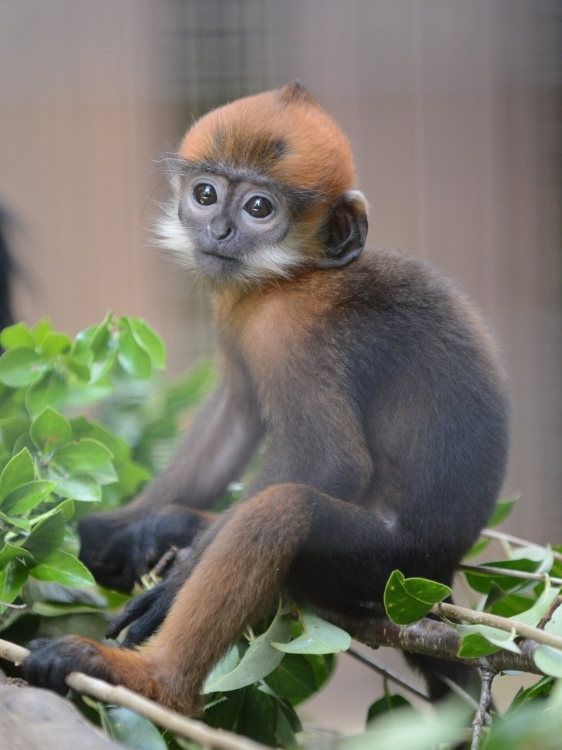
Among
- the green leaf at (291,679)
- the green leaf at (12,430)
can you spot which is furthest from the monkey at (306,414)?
the green leaf at (12,430)

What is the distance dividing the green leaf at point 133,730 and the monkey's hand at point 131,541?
0.41 m

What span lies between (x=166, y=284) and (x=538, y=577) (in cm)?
92

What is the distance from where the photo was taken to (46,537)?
1.06m

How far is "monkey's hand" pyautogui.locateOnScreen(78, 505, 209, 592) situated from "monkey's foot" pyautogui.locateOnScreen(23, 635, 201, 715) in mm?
296

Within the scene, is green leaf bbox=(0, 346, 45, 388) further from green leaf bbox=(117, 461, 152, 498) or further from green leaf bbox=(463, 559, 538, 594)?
green leaf bbox=(463, 559, 538, 594)

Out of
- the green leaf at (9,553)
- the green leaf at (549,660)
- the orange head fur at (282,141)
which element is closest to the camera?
the green leaf at (549,660)

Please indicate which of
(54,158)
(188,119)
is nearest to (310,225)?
(188,119)

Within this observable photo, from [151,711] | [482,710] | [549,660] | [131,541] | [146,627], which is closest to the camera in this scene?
[151,711]

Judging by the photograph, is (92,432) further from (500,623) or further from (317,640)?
(500,623)

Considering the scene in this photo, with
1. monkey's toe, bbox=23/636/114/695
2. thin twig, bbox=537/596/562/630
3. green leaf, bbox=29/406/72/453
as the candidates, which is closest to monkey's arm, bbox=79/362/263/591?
green leaf, bbox=29/406/72/453

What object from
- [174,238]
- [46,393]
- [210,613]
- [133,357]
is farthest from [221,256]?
[210,613]

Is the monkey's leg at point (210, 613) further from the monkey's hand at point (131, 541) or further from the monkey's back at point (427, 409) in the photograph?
the monkey's hand at point (131, 541)

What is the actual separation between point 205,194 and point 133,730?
766 millimetres

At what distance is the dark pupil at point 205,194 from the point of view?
1280 millimetres
